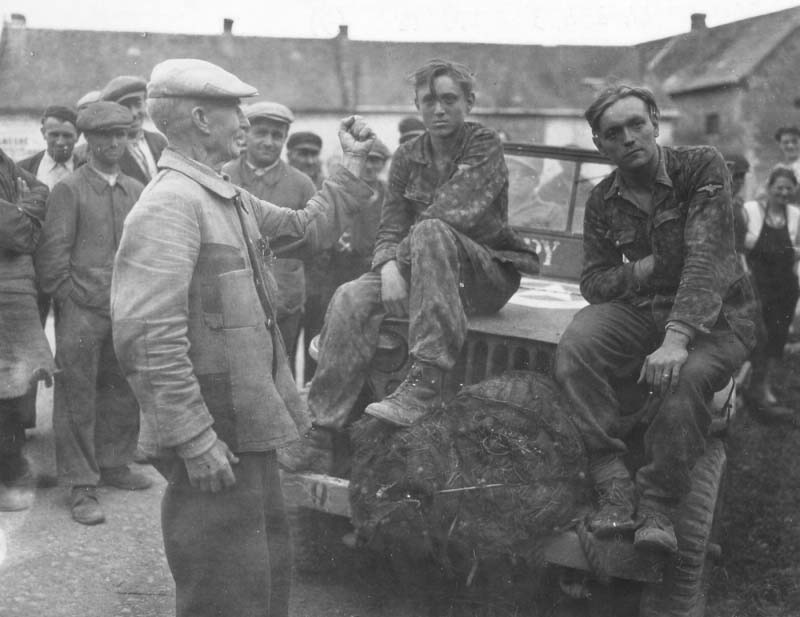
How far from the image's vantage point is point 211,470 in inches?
98.9

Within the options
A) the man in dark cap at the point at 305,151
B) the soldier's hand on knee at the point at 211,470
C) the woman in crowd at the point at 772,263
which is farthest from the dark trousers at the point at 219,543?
the woman in crowd at the point at 772,263

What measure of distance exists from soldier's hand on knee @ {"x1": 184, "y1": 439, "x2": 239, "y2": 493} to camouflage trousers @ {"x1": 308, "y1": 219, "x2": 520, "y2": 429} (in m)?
1.29

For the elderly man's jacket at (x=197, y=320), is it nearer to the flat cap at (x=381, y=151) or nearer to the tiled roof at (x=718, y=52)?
the flat cap at (x=381, y=151)

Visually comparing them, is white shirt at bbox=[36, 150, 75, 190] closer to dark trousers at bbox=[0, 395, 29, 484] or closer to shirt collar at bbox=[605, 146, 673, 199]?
dark trousers at bbox=[0, 395, 29, 484]

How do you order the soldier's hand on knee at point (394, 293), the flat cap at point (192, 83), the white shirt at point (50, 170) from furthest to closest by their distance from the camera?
1. the white shirt at point (50, 170)
2. the soldier's hand on knee at point (394, 293)
3. the flat cap at point (192, 83)

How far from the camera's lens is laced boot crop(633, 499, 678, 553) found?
3.08m

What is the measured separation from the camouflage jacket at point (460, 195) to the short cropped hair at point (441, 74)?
0.21 m

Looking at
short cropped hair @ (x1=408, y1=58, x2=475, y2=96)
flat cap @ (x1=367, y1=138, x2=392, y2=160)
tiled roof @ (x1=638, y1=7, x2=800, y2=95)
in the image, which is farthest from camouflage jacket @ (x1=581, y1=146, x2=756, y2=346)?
tiled roof @ (x1=638, y1=7, x2=800, y2=95)

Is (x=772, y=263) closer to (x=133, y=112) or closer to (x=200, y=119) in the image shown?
(x=133, y=112)

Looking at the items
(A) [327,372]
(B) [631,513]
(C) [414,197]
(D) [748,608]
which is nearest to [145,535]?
(A) [327,372]

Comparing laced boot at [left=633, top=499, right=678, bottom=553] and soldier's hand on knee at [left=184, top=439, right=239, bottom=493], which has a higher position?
soldier's hand on knee at [left=184, top=439, right=239, bottom=493]

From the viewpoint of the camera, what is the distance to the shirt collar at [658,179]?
3.67 metres

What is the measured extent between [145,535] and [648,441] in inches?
98.2

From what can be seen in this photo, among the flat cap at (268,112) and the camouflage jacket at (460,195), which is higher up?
the flat cap at (268,112)
